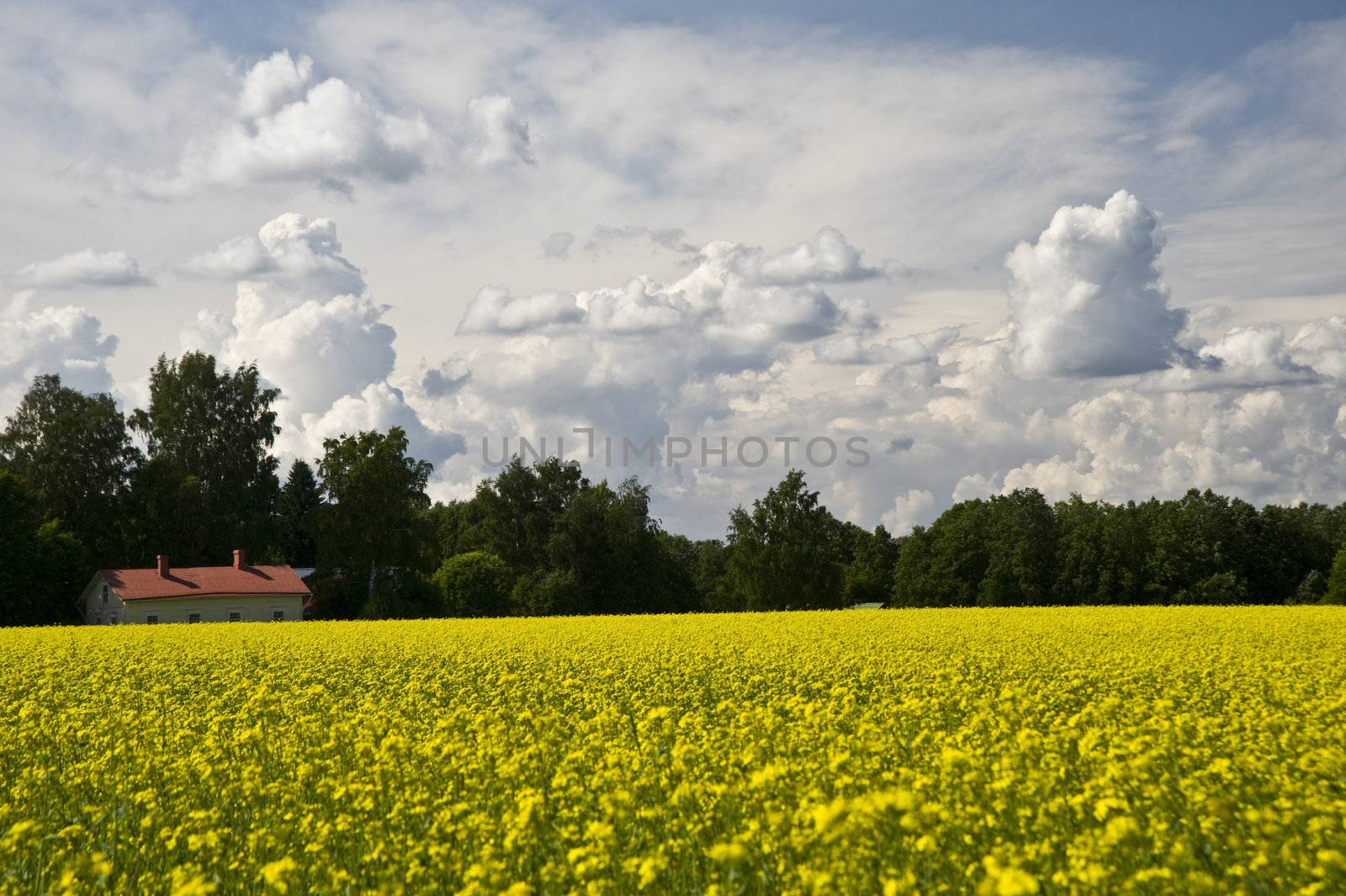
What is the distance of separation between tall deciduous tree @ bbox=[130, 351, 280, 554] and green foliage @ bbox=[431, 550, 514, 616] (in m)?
10.8

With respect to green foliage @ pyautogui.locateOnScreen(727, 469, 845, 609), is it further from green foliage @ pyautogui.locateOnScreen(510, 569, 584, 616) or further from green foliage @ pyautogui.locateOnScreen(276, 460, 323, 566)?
green foliage @ pyautogui.locateOnScreen(276, 460, 323, 566)

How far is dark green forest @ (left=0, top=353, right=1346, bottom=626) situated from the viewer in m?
59.1

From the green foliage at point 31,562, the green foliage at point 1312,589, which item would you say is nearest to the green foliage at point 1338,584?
the green foliage at point 1312,589

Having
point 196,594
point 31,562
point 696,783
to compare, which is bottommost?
point 696,783

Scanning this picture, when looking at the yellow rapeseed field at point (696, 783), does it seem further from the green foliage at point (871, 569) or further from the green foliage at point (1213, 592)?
the green foliage at point (871, 569)

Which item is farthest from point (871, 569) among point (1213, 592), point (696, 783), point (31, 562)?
point (696, 783)

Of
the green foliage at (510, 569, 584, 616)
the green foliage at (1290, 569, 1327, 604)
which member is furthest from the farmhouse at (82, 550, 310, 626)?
the green foliage at (1290, 569, 1327, 604)

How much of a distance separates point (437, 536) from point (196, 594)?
1671 centimetres

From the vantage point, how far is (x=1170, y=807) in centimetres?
790

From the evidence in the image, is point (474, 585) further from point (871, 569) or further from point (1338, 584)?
point (871, 569)

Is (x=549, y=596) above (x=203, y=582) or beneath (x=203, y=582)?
beneath

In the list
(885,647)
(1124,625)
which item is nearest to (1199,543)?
(1124,625)

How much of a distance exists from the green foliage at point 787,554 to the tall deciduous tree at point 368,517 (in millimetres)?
19173

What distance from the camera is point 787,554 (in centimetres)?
6562
